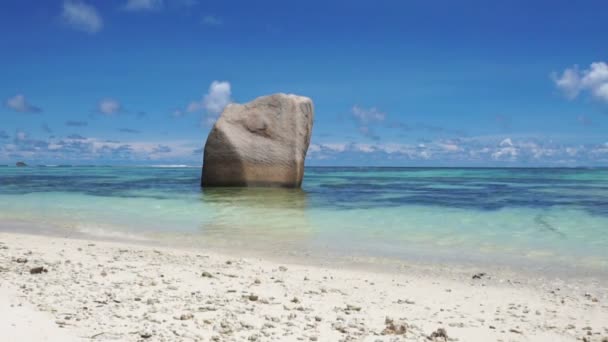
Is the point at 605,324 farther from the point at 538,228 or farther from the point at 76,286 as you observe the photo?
the point at 538,228

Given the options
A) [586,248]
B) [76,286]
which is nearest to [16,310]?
[76,286]

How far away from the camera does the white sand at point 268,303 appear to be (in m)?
3.95

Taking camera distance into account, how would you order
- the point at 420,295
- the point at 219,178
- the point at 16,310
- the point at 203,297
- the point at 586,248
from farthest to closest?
the point at 219,178 < the point at 586,248 < the point at 420,295 < the point at 203,297 < the point at 16,310

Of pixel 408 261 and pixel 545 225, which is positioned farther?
pixel 545 225

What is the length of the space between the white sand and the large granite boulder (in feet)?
43.3

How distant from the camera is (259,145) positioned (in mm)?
19891

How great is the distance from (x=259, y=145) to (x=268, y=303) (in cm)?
1540

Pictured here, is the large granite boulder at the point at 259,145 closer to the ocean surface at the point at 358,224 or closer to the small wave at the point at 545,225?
the ocean surface at the point at 358,224

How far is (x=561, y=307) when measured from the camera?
16.1 ft

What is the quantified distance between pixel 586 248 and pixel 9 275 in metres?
7.71

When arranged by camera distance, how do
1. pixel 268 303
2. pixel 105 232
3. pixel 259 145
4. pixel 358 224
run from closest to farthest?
1. pixel 268 303
2. pixel 105 232
3. pixel 358 224
4. pixel 259 145

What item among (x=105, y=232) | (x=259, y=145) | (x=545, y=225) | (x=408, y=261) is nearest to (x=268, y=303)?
(x=408, y=261)

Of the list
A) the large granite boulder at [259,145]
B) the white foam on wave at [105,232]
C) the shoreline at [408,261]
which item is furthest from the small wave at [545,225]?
the large granite boulder at [259,145]

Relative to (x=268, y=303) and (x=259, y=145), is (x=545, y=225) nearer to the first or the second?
(x=268, y=303)
